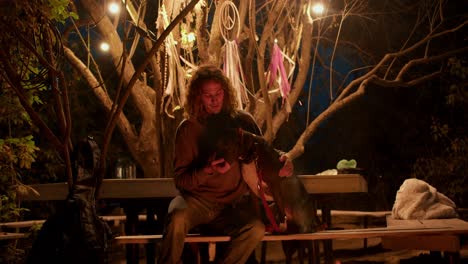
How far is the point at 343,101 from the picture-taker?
7.59 m

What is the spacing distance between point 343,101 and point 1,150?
4642mm

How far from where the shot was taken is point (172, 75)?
6.00 m

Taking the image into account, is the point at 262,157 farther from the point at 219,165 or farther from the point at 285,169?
the point at 219,165

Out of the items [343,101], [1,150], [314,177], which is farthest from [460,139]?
[1,150]

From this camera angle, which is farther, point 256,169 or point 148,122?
point 148,122

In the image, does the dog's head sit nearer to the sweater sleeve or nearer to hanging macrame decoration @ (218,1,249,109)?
the sweater sleeve

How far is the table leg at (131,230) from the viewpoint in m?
4.18

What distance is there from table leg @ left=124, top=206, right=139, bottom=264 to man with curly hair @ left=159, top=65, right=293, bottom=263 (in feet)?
2.64

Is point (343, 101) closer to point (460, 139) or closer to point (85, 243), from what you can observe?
point (460, 139)

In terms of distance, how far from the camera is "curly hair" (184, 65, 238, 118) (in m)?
3.68

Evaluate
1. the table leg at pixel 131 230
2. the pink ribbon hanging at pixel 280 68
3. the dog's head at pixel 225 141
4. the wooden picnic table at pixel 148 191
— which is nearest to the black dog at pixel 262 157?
the dog's head at pixel 225 141

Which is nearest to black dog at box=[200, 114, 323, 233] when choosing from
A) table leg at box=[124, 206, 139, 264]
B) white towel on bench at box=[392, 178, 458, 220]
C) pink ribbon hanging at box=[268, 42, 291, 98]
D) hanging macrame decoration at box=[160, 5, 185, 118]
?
table leg at box=[124, 206, 139, 264]

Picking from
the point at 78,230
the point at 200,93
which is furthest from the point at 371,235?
the point at 78,230

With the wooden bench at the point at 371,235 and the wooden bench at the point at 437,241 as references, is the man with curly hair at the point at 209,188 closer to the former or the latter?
the wooden bench at the point at 371,235
